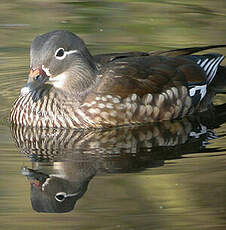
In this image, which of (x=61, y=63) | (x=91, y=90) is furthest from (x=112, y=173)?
(x=61, y=63)

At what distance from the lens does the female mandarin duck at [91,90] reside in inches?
391

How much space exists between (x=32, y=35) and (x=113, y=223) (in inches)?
258

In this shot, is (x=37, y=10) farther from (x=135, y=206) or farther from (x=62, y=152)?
(x=135, y=206)

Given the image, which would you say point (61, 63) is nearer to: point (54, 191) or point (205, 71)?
point (205, 71)

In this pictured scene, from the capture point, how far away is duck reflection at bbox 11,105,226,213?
8.09 m

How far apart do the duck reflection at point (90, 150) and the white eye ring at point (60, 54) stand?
82 centimetres

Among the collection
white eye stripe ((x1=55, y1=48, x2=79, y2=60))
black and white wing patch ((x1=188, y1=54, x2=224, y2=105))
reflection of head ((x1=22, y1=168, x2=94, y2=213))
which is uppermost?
white eye stripe ((x1=55, y1=48, x2=79, y2=60))

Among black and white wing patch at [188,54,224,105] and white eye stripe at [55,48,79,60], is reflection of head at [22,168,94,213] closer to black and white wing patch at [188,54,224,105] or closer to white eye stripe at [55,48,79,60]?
→ white eye stripe at [55,48,79,60]

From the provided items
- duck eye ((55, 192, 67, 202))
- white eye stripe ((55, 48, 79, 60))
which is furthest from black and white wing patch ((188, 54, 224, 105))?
duck eye ((55, 192, 67, 202))

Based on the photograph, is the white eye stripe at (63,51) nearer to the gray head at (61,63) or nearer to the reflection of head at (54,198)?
the gray head at (61,63)

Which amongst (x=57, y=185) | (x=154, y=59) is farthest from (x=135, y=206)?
(x=154, y=59)

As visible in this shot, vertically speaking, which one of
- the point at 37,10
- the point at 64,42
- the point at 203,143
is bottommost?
the point at 37,10

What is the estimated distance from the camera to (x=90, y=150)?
9078 millimetres

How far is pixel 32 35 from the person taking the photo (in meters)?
13.4
